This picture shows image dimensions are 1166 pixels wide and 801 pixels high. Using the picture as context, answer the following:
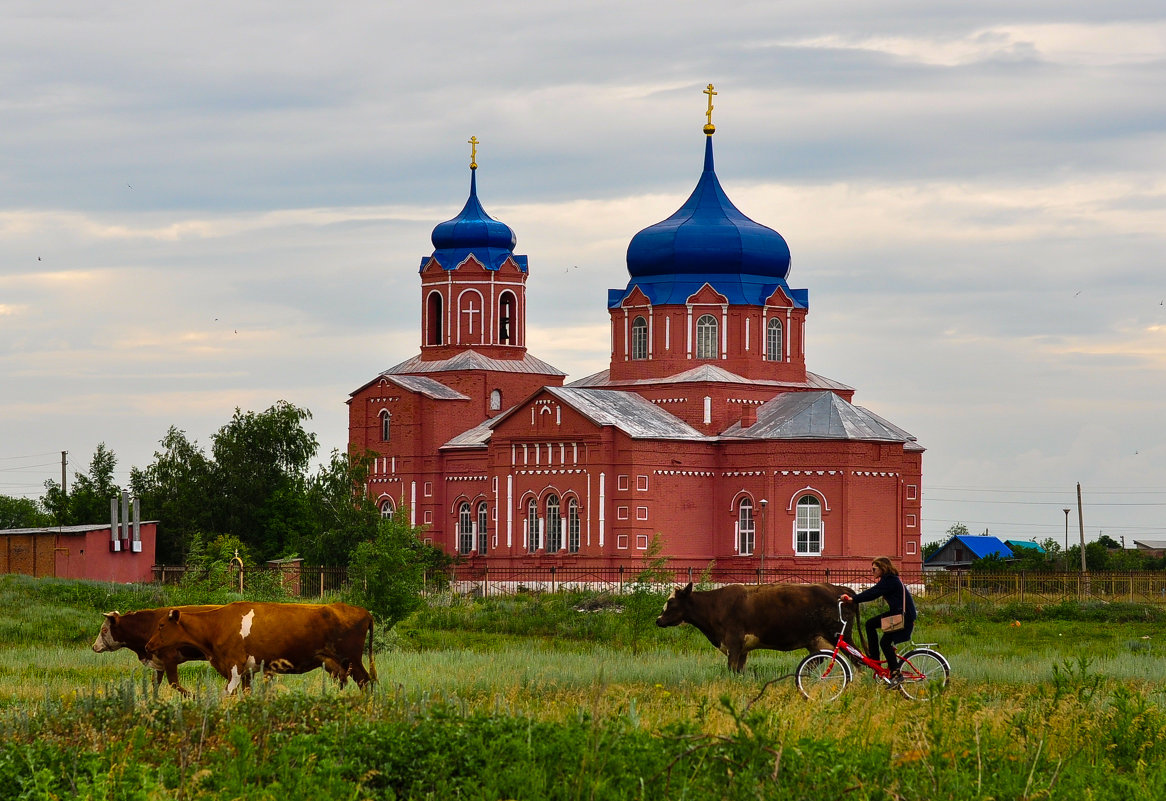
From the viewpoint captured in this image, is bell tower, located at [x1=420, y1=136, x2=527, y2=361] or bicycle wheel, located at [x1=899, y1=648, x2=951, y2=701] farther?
bell tower, located at [x1=420, y1=136, x2=527, y2=361]

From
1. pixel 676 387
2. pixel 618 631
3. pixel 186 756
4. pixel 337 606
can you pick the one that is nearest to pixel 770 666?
pixel 337 606

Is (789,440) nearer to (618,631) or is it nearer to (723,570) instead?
(723,570)

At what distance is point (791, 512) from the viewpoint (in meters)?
46.3

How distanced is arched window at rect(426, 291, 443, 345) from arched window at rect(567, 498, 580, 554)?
1089cm

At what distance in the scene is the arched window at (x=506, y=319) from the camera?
184ft

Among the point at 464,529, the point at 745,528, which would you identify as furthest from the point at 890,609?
the point at 464,529

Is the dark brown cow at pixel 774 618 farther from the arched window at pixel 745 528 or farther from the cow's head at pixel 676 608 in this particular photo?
the arched window at pixel 745 528

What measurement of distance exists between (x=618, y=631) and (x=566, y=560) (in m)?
19.6

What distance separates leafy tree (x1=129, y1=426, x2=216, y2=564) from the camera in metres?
56.7

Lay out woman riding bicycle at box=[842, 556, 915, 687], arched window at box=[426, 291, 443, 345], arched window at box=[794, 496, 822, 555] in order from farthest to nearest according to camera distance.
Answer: arched window at box=[426, 291, 443, 345], arched window at box=[794, 496, 822, 555], woman riding bicycle at box=[842, 556, 915, 687]

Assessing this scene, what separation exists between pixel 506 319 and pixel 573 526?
10968mm

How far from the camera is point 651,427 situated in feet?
156

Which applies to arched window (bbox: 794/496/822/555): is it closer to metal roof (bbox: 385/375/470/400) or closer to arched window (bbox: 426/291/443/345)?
metal roof (bbox: 385/375/470/400)

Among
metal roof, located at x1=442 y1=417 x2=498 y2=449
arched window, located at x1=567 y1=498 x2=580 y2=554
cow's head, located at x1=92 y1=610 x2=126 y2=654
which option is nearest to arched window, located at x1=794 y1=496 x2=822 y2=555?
arched window, located at x1=567 y1=498 x2=580 y2=554
